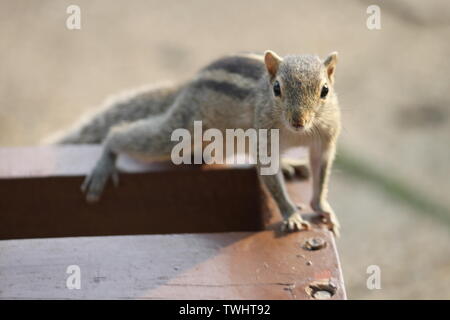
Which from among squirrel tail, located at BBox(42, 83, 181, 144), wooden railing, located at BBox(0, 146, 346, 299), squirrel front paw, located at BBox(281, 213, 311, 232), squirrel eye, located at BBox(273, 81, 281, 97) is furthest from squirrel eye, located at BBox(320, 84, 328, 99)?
squirrel tail, located at BBox(42, 83, 181, 144)

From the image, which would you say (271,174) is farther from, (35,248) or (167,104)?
(167,104)

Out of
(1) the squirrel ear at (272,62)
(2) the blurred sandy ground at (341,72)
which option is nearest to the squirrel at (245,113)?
(1) the squirrel ear at (272,62)

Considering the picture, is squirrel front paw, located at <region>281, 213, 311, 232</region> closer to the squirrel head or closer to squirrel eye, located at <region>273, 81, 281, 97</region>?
the squirrel head

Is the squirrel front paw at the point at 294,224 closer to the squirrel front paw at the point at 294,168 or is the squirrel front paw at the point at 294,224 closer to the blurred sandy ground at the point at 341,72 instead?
the squirrel front paw at the point at 294,168

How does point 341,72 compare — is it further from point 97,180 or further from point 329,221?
point 97,180
